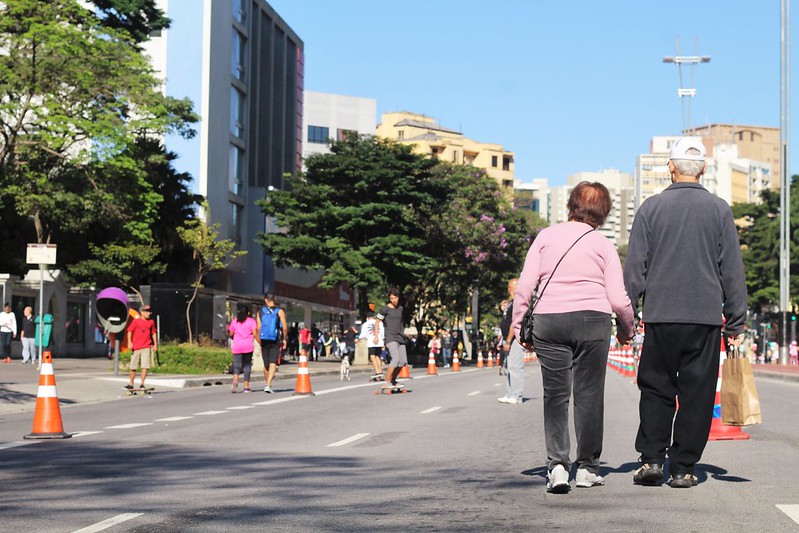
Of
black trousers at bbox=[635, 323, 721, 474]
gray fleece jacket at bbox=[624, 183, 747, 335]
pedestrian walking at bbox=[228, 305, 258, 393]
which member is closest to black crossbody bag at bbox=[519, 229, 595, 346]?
gray fleece jacket at bbox=[624, 183, 747, 335]

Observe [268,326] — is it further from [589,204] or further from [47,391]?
[589,204]

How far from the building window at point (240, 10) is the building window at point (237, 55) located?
2.66ft

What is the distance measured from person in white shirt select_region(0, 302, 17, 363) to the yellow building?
104 metres

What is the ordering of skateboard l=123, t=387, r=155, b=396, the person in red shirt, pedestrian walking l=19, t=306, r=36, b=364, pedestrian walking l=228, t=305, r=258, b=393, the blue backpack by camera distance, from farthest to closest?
pedestrian walking l=19, t=306, r=36, b=364, skateboard l=123, t=387, r=155, b=396, pedestrian walking l=228, t=305, r=258, b=393, the person in red shirt, the blue backpack

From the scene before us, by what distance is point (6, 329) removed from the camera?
3609cm

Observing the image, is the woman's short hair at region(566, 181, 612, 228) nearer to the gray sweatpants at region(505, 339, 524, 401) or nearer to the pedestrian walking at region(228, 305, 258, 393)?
the gray sweatpants at region(505, 339, 524, 401)

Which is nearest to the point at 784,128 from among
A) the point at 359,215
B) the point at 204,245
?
the point at 359,215

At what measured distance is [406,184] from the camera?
179 feet

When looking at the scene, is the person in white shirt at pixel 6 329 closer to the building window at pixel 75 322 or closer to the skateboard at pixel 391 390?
the building window at pixel 75 322

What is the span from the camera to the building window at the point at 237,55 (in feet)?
211

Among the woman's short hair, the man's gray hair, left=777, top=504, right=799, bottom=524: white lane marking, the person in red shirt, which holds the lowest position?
left=777, top=504, right=799, bottom=524: white lane marking

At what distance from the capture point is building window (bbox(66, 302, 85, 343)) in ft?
157

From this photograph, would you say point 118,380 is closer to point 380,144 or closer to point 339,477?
point 339,477

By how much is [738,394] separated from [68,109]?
31559mm
